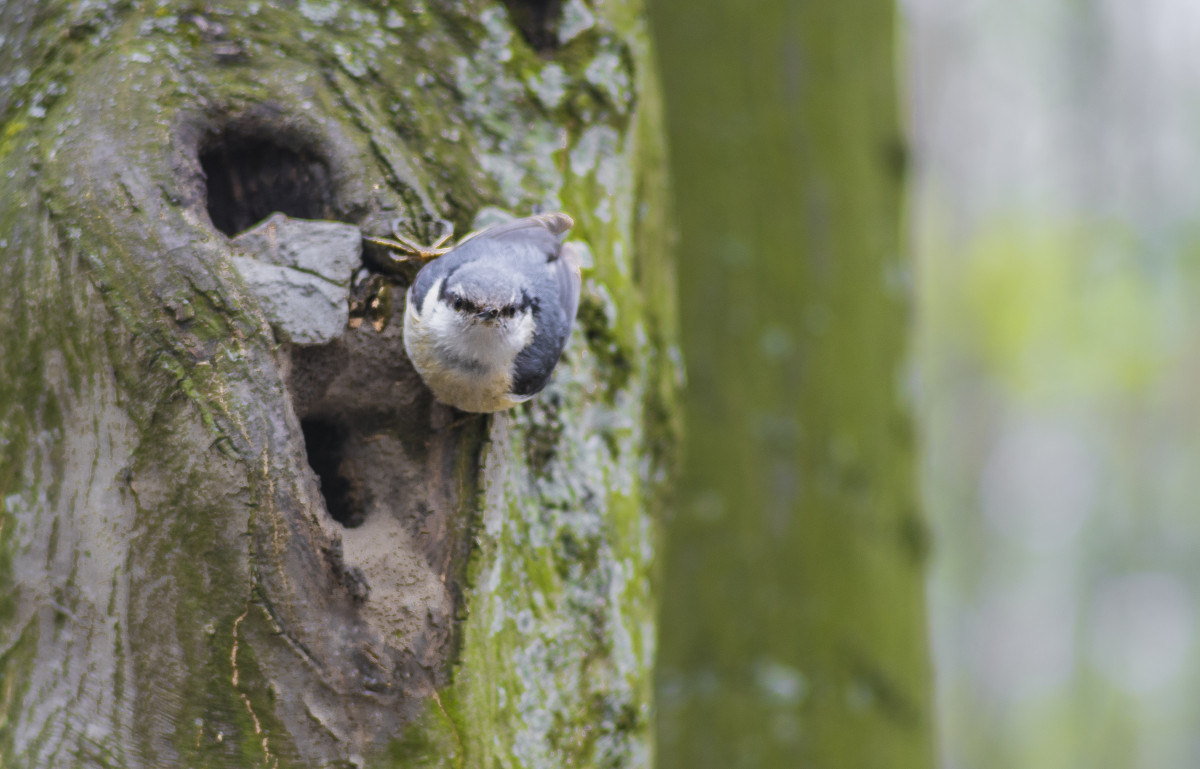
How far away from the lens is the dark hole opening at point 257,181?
1.44m

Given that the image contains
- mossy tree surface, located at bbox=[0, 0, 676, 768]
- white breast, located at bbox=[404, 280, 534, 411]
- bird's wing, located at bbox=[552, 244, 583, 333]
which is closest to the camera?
mossy tree surface, located at bbox=[0, 0, 676, 768]

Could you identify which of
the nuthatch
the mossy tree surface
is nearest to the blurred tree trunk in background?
the mossy tree surface

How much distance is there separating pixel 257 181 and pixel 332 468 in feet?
1.58

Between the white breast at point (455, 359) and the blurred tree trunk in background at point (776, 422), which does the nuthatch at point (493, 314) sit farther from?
the blurred tree trunk in background at point (776, 422)

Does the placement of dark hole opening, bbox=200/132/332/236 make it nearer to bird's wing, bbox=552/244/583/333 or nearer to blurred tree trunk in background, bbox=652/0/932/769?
bird's wing, bbox=552/244/583/333

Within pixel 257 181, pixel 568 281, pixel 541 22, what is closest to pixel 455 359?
pixel 568 281

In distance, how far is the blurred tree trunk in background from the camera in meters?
2.39

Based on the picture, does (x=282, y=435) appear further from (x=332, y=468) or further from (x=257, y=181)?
(x=257, y=181)

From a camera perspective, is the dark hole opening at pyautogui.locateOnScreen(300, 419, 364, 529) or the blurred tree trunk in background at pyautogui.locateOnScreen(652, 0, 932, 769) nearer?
the dark hole opening at pyautogui.locateOnScreen(300, 419, 364, 529)

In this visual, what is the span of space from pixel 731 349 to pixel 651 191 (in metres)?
0.75

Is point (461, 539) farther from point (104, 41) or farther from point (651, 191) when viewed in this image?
point (104, 41)

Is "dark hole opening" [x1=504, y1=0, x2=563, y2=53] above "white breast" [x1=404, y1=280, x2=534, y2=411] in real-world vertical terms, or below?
above

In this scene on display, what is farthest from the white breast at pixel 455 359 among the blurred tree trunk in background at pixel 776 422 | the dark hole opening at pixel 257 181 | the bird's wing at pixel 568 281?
the blurred tree trunk in background at pixel 776 422

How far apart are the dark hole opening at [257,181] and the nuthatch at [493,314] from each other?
184 millimetres
